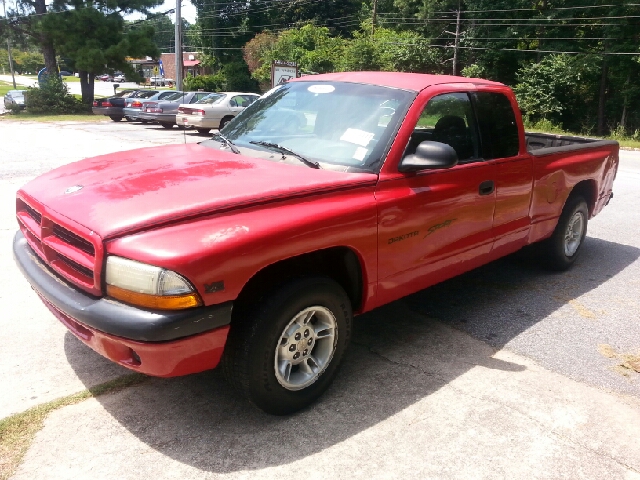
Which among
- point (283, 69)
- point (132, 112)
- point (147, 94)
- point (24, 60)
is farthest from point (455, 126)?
point (24, 60)

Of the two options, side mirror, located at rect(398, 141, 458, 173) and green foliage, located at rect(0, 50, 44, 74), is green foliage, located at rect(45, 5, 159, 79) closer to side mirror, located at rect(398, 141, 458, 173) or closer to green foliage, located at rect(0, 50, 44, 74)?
side mirror, located at rect(398, 141, 458, 173)

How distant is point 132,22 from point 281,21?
99.4 feet

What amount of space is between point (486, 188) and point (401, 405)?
1740 millimetres

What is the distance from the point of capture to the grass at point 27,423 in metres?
2.62

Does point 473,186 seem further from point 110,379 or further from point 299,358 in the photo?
point 110,379

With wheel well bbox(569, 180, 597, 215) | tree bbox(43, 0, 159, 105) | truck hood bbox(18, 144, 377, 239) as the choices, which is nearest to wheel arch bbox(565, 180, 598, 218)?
wheel well bbox(569, 180, 597, 215)

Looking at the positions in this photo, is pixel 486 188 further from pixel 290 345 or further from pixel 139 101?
pixel 139 101

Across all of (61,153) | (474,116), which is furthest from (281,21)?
(474,116)

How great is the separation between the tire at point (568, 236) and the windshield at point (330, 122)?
8.19 feet

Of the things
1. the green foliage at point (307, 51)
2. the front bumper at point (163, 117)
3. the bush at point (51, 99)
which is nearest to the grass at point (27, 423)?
the front bumper at point (163, 117)

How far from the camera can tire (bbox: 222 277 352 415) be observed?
2.77 m

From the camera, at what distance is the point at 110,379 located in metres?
3.35

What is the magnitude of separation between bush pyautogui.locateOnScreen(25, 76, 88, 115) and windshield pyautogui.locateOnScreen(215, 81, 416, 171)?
31.5 m

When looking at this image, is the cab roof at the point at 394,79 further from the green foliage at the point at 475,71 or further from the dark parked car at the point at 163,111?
the green foliage at the point at 475,71
